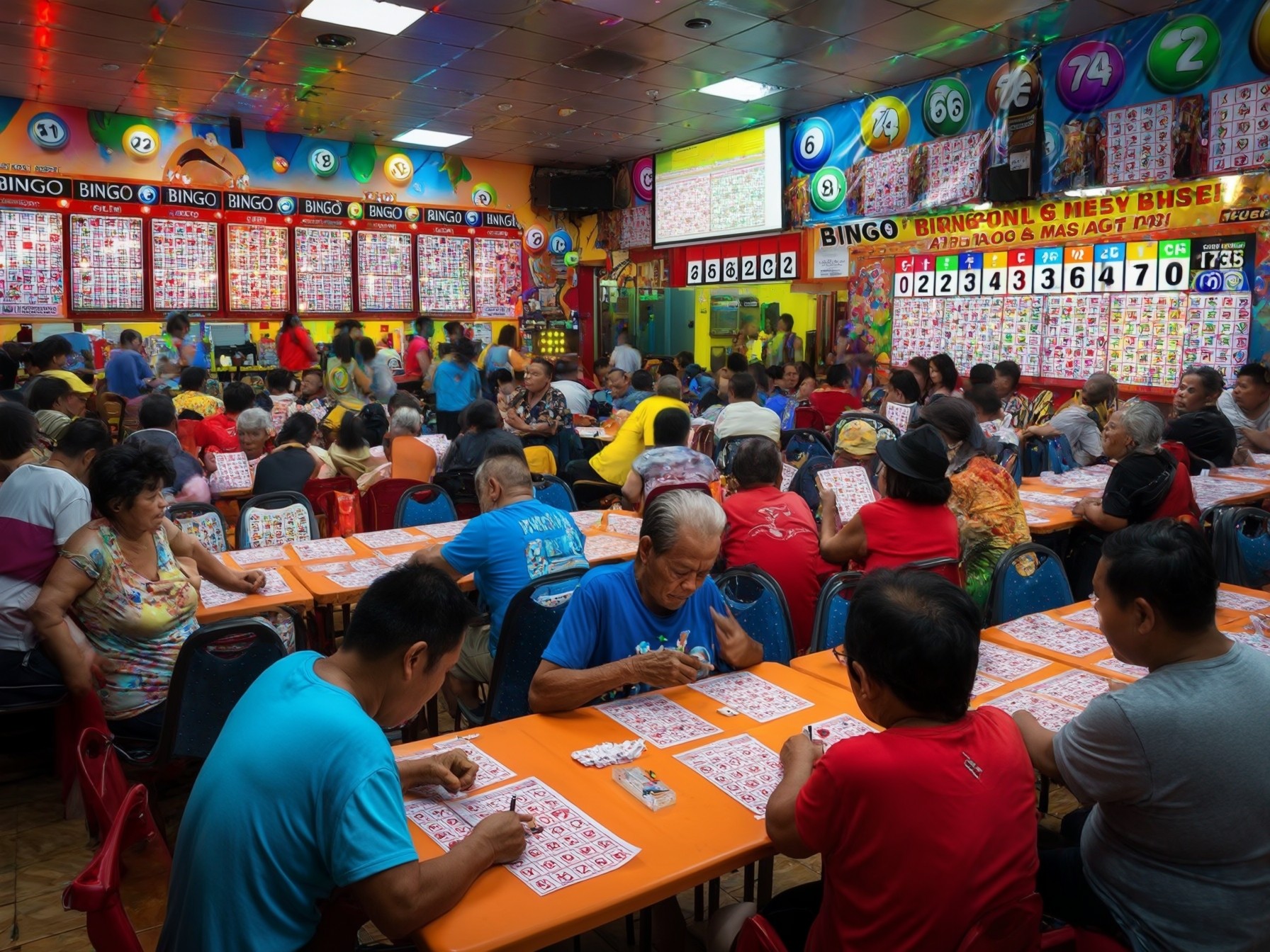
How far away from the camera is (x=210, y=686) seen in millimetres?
2783

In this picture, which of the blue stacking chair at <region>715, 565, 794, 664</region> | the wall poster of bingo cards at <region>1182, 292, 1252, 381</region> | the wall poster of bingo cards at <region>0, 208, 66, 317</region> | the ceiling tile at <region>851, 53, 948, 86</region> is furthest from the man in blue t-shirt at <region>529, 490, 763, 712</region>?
the wall poster of bingo cards at <region>0, 208, 66, 317</region>

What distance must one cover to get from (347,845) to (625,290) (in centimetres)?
1312

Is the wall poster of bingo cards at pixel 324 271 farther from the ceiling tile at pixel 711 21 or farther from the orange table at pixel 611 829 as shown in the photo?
the orange table at pixel 611 829

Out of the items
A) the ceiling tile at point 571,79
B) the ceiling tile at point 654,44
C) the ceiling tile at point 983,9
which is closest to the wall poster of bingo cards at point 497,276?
the ceiling tile at point 571,79

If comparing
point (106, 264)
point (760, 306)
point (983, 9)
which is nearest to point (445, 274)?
point (106, 264)

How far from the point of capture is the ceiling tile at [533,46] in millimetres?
7801

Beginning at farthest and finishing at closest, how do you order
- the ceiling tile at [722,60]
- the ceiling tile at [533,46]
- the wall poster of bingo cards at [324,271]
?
the wall poster of bingo cards at [324,271], the ceiling tile at [722,60], the ceiling tile at [533,46]

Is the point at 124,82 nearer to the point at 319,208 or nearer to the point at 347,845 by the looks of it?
the point at 319,208

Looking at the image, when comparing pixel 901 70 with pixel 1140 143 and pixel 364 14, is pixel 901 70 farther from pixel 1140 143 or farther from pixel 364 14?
pixel 364 14

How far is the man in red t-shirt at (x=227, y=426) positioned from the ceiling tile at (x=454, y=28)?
3361 mm

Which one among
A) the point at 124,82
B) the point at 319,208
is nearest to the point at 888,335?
the point at 319,208

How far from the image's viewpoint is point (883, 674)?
1.62 m

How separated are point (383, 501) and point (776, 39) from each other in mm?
5402

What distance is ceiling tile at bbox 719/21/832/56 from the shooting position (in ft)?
25.1
